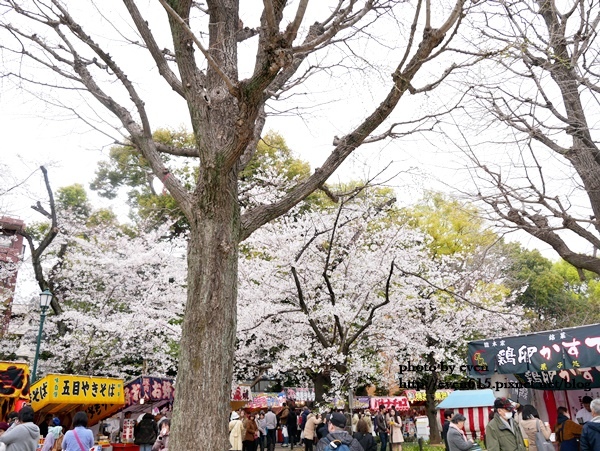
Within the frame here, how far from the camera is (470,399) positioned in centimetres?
1717

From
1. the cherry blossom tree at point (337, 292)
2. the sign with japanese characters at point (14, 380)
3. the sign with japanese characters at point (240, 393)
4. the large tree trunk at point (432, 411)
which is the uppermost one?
the cherry blossom tree at point (337, 292)

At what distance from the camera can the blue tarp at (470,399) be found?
1698 centimetres

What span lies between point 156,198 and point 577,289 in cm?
2751

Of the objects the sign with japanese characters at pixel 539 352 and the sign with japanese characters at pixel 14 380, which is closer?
the sign with japanese characters at pixel 539 352

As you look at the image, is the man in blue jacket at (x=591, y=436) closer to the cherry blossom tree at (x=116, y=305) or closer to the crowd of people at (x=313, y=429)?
the crowd of people at (x=313, y=429)

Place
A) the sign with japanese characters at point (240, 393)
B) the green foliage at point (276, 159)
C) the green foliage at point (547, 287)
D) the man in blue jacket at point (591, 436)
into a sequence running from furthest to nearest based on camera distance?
the green foliage at point (547, 287) → the green foliage at point (276, 159) → the sign with japanese characters at point (240, 393) → the man in blue jacket at point (591, 436)

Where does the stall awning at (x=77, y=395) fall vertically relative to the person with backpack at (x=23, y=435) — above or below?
above

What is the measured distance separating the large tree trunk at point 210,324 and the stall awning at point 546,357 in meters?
6.52

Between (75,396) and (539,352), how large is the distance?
10.0 meters

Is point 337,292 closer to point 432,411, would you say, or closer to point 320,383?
point 320,383

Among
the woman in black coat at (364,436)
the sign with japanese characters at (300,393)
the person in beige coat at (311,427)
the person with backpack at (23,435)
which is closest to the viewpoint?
the person with backpack at (23,435)

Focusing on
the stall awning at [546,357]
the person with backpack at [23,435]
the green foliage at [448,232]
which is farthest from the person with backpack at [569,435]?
the green foliage at [448,232]

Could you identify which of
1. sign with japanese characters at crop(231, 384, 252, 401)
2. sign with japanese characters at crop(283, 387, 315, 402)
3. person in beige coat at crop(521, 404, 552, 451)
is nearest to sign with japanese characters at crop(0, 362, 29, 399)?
sign with japanese characters at crop(231, 384, 252, 401)

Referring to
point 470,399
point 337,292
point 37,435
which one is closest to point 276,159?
point 337,292
